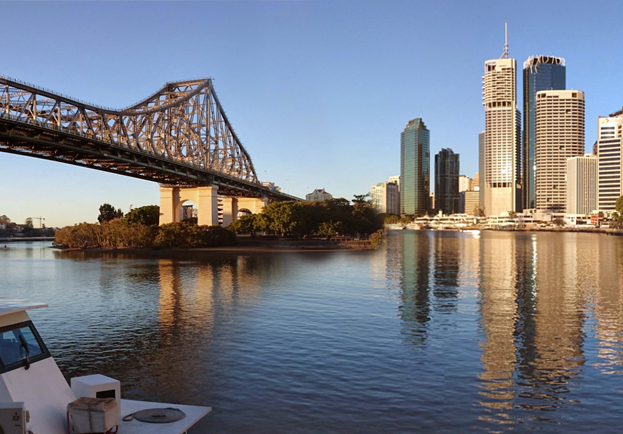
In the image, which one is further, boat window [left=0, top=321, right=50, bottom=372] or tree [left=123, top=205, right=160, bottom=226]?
tree [left=123, top=205, right=160, bottom=226]

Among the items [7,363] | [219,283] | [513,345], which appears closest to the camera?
[7,363]

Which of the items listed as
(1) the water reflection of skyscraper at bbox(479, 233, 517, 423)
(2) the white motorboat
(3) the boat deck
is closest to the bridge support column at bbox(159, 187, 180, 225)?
(1) the water reflection of skyscraper at bbox(479, 233, 517, 423)

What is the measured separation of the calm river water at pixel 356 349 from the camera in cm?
1599

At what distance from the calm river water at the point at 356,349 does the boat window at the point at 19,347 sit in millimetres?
4904

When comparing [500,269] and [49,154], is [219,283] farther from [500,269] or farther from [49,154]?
[49,154]

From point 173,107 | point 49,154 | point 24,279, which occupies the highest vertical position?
point 173,107

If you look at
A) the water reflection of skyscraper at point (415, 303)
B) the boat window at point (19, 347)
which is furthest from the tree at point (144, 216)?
the boat window at point (19, 347)

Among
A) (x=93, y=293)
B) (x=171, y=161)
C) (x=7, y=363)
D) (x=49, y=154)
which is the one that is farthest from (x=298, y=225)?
(x=7, y=363)

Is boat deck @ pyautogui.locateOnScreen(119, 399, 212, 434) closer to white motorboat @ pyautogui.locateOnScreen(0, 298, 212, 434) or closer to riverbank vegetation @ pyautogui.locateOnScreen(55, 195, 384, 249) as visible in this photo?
white motorboat @ pyautogui.locateOnScreen(0, 298, 212, 434)

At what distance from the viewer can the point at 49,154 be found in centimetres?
7175

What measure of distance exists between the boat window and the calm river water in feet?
16.1

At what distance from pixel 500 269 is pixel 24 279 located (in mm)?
50900

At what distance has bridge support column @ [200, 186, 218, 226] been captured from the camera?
11488 cm

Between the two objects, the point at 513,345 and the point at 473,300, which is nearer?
the point at 513,345
